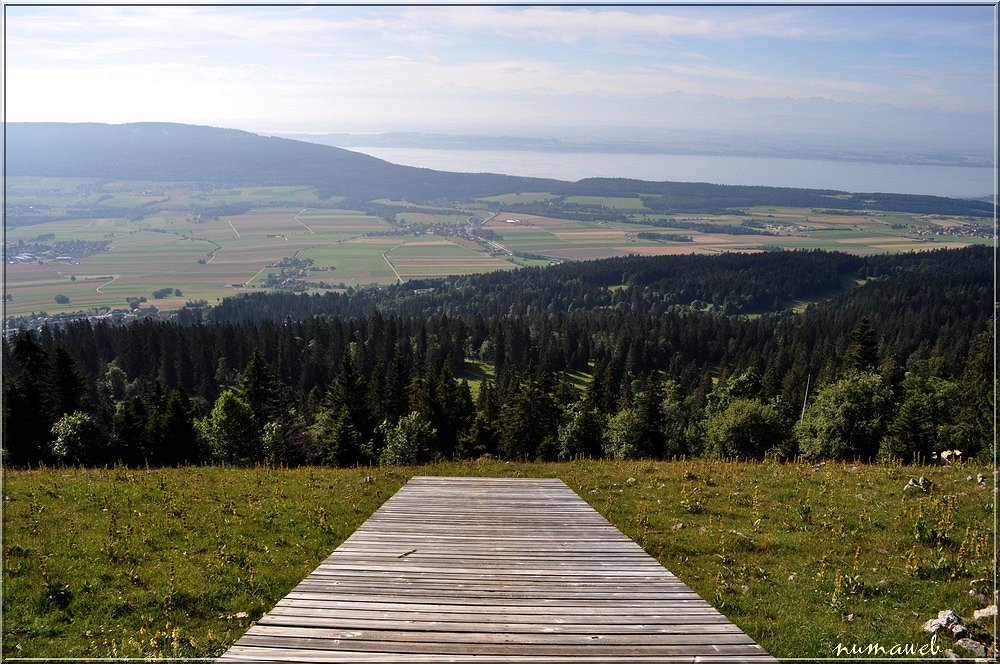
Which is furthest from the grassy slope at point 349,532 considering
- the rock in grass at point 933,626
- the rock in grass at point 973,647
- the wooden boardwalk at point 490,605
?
the wooden boardwalk at point 490,605

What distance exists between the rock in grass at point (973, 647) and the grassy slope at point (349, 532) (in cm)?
52

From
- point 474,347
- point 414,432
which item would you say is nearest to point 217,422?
point 414,432

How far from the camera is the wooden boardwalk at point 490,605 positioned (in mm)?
6176

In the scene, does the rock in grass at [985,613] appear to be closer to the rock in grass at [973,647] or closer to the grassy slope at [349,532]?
the grassy slope at [349,532]

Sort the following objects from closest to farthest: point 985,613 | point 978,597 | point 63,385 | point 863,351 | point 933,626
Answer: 1. point 933,626
2. point 985,613
3. point 978,597
4. point 63,385
5. point 863,351

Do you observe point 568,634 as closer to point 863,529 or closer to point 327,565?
point 327,565

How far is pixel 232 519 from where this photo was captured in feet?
43.8

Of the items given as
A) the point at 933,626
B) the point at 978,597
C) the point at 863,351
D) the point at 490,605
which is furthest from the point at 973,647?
the point at 863,351

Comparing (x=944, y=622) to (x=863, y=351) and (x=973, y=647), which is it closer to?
(x=973, y=647)

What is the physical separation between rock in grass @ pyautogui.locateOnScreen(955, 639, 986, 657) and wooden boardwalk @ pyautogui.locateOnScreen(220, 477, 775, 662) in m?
4.01

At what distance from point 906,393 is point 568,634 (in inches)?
2654

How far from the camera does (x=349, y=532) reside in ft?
43.7

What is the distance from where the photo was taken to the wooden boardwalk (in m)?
6.18

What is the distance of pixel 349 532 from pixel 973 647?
38.2 feet
